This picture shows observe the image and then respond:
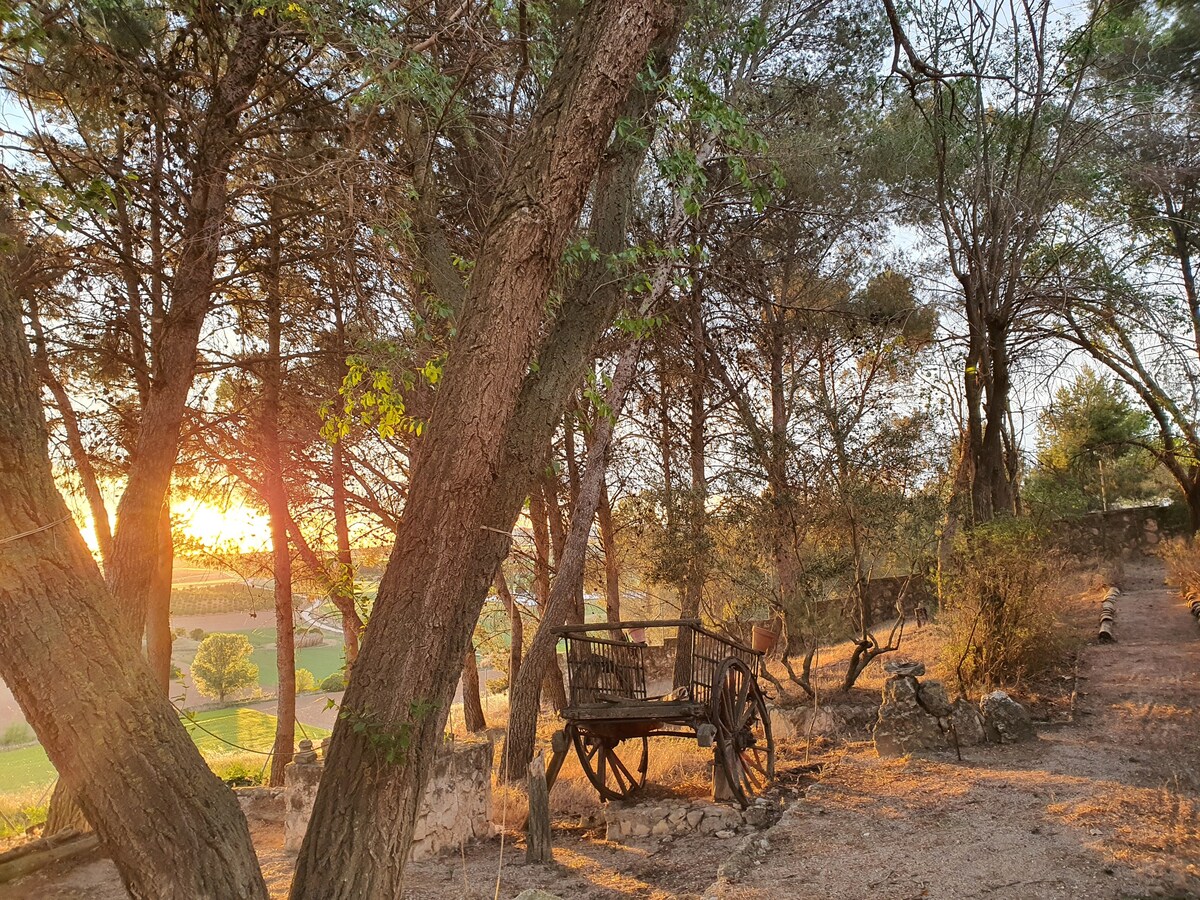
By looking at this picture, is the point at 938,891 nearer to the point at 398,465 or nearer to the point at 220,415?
the point at 220,415

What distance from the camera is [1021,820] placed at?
4.95 metres

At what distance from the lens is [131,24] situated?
5.30 meters

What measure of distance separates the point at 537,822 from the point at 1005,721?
Result: 452 cm

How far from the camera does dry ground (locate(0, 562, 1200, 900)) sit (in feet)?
13.3

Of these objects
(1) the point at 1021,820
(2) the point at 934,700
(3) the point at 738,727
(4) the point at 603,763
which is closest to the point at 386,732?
(1) the point at 1021,820

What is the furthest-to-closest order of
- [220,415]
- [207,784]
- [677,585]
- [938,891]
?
[677,585]
[220,415]
[938,891]
[207,784]

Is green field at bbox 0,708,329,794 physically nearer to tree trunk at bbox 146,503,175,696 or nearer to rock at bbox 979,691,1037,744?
tree trunk at bbox 146,503,175,696

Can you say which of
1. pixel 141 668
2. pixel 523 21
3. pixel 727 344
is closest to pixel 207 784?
pixel 141 668

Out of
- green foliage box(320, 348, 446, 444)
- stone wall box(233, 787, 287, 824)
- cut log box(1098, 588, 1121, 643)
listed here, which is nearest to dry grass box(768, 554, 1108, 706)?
cut log box(1098, 588, 1121, 643)

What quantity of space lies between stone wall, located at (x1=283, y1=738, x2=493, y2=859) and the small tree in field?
13905 millimetres

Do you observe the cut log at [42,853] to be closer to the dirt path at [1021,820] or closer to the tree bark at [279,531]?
the dirt path at [1021,820]

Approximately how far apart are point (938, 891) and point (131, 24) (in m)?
7.14

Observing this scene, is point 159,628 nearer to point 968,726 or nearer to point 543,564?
point 543,564

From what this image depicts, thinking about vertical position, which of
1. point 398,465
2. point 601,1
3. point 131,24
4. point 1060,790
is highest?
point 131,24
